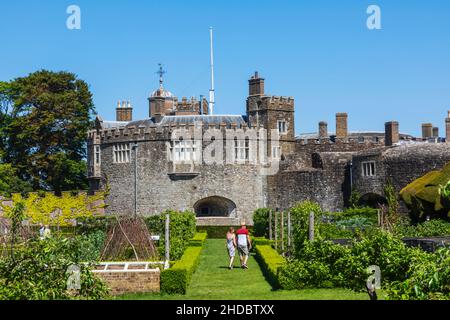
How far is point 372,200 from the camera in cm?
5397

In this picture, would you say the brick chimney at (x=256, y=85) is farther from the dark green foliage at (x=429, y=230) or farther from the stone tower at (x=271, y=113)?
the dark green foliage at (x=429, y=230)

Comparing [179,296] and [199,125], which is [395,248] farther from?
[199,125]

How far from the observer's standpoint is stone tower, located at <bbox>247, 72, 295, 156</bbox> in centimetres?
6019

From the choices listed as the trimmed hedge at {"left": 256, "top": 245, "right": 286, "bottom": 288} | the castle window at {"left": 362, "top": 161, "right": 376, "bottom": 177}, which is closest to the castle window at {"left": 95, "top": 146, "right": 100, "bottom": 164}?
the castle window at {"left": 362, "top": 161, "right": 376, "bottom": 177}

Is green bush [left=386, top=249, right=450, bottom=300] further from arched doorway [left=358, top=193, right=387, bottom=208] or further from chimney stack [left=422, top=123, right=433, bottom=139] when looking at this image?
chimney stack [left=422, top=123, right=433, bottom=139]

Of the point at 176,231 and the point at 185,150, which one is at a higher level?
the point at 185,150

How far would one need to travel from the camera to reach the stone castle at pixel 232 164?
56.5 metres

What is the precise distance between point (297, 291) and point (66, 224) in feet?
102

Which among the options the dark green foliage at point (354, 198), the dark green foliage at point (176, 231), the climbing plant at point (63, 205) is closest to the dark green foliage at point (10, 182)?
the climbing plant at point (63, 205)

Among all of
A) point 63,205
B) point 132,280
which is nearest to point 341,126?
point 63,205

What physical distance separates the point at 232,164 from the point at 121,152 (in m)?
7.22

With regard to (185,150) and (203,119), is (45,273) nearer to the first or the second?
(185,150)

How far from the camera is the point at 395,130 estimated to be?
185ft
